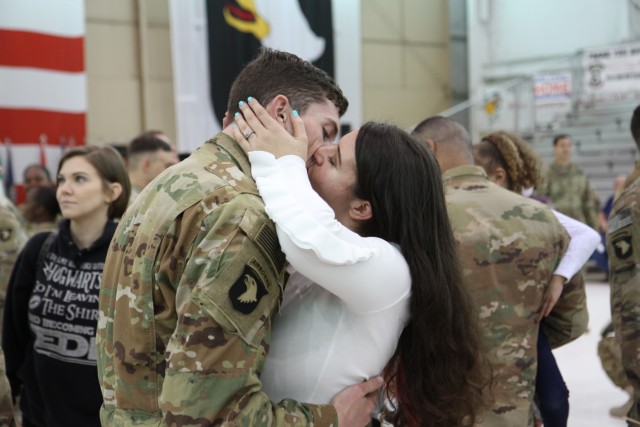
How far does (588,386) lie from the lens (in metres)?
5.43

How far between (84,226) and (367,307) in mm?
1795

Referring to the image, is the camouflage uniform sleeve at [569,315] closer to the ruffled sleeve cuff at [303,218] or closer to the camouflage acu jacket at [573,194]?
the ruffled sleeve cuff at [303,218]

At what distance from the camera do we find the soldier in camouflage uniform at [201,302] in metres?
1.28

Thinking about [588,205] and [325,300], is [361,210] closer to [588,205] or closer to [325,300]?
[325,300]

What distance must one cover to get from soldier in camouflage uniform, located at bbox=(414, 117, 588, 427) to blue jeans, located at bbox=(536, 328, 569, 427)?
0.40 ft

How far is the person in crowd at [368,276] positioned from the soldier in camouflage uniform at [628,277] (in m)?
1.25

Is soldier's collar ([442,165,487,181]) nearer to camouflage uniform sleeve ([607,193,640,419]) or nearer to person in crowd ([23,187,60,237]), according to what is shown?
camouflage uniform sleeve ([607,193,640,419])

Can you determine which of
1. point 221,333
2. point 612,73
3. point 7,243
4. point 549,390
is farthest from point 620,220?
point 612,73

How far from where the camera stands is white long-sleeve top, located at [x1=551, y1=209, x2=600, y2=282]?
102 inches

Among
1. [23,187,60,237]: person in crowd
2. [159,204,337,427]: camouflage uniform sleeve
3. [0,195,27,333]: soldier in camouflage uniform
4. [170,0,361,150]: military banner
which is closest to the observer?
[159,204,337,427]: camouflage uniform sleeve

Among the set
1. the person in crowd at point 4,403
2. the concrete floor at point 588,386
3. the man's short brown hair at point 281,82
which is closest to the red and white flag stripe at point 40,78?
the concrete floor at point 588,386

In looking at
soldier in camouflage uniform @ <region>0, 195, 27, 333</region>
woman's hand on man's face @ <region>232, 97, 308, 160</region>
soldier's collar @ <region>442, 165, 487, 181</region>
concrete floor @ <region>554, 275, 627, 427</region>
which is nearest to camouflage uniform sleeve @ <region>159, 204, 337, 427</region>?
woman's hand on man's face @ <region>232, 97, 308, 160</region>

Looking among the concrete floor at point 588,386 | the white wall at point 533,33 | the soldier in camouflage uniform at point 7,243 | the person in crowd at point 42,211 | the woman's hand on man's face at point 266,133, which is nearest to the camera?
the woman's hand on man's face at point 266,133

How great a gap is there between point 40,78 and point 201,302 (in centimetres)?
984
